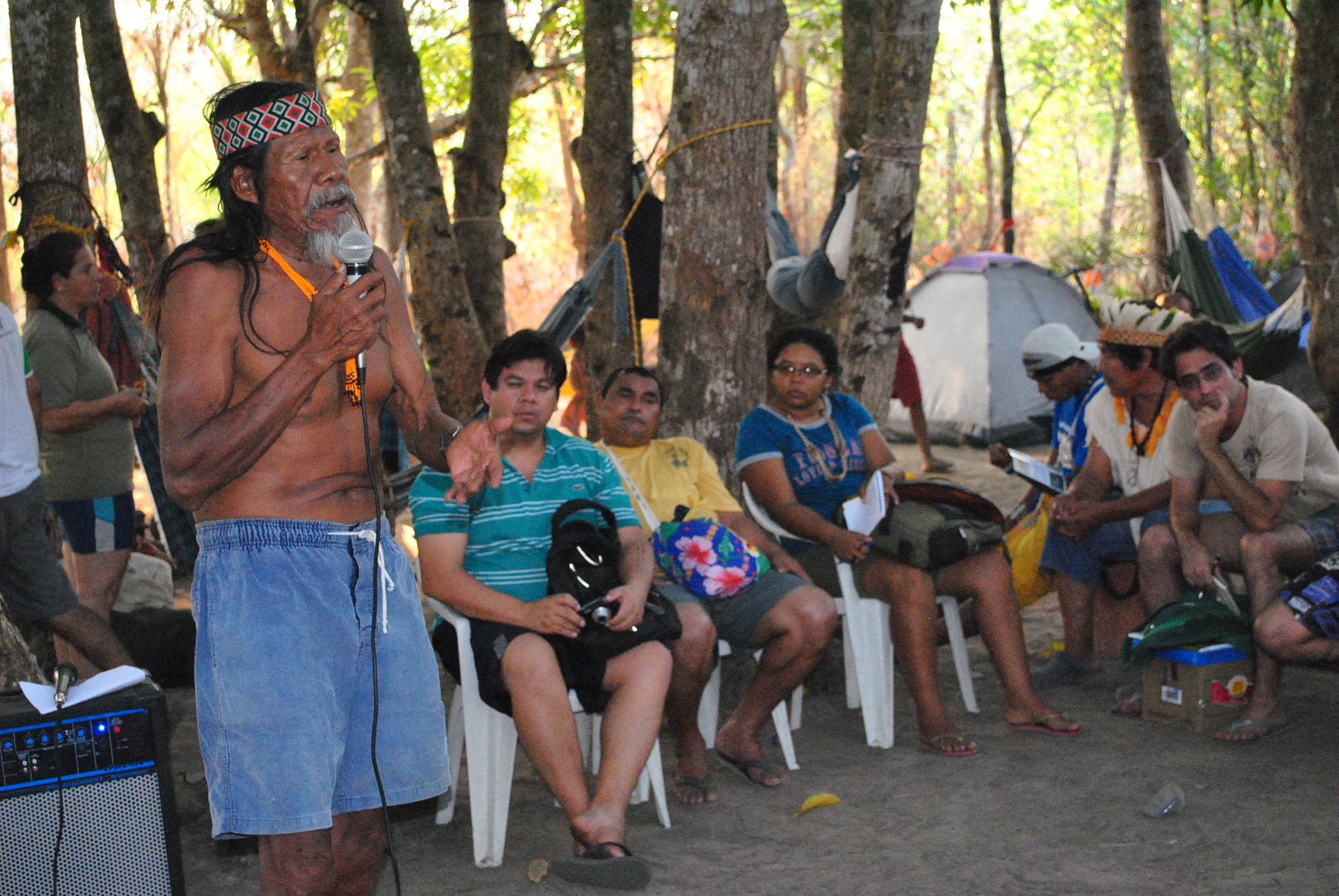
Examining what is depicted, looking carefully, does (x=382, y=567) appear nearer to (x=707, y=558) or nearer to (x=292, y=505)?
(x=292, y=505)

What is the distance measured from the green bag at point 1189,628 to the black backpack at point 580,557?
173 centimetres

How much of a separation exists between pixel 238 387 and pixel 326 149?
1.41ft

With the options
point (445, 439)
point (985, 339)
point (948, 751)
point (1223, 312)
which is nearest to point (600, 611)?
point (445, 439)

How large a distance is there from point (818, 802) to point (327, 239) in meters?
2.16

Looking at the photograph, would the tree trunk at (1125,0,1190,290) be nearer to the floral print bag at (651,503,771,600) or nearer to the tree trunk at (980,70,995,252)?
the floral print bag at (651,503,771,600)

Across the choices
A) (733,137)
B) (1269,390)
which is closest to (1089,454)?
(1269,390)

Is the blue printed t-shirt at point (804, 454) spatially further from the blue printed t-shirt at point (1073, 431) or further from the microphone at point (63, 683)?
the microphone at point (63, 683)

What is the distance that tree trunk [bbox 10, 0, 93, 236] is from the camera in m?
4.68

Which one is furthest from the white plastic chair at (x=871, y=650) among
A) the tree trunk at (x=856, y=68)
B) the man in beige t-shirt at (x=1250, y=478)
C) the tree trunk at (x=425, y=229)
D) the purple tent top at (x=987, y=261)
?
the purple tent top at (x=987, y=261)

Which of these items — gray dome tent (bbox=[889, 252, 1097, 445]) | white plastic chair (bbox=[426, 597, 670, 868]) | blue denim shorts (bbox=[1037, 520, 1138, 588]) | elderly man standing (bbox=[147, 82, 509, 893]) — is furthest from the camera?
gray dome tent (bbox=[889, 252, 1097, 445])

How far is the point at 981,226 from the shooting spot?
24.1 m

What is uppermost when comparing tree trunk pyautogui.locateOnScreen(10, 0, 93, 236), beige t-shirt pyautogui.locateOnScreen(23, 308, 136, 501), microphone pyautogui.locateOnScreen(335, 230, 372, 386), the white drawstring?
tree trunk pyautogui.locateOnScreen(10, 0, 93, 236)

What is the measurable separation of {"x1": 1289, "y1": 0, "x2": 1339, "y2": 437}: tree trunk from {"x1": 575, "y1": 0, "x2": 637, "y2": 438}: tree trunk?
9.74 ft

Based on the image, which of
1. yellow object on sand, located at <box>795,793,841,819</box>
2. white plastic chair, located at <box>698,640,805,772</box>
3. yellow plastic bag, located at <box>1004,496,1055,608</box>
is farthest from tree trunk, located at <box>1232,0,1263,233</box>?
yellow object on sand, located at <box>795,793,841,819</box>
